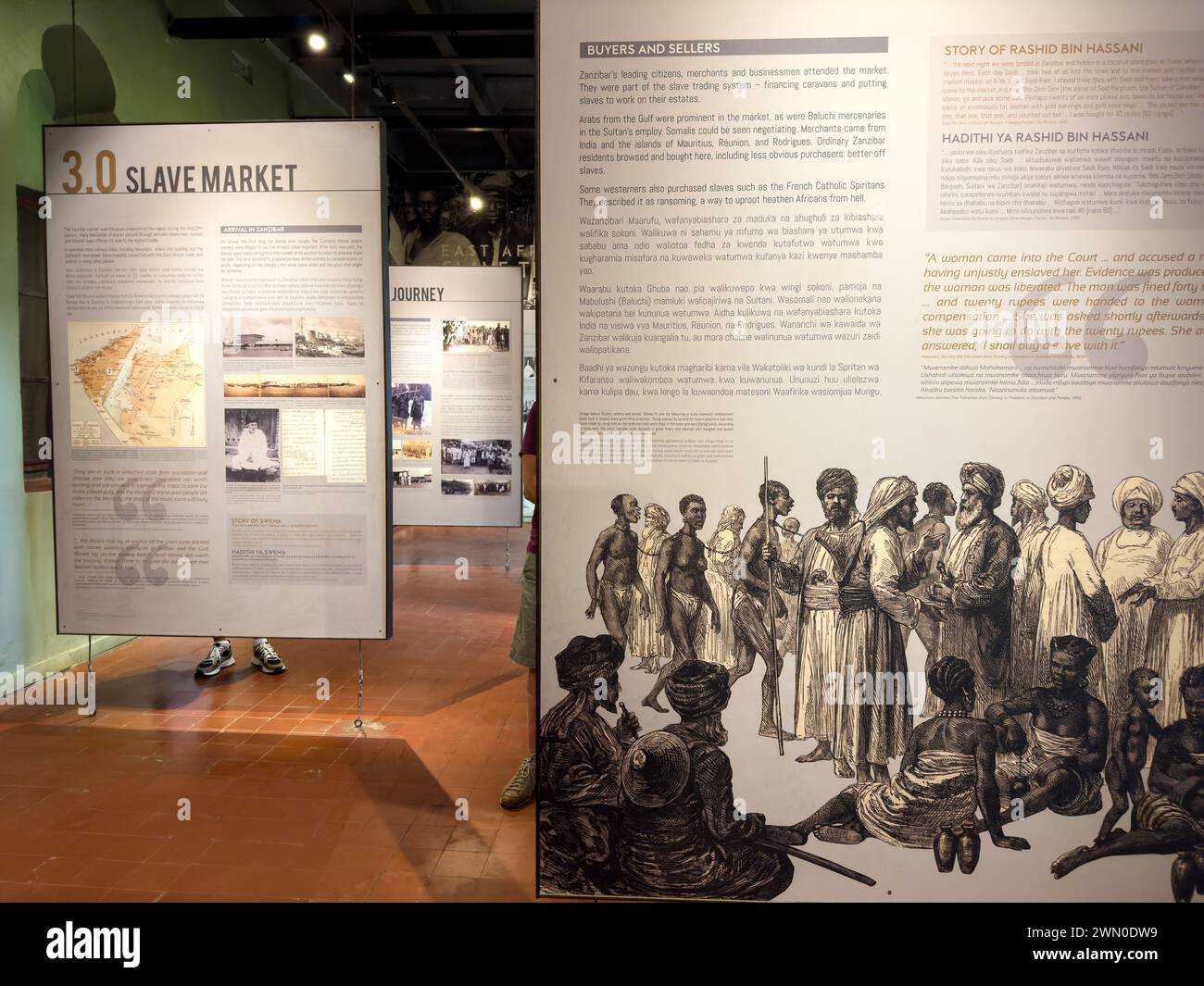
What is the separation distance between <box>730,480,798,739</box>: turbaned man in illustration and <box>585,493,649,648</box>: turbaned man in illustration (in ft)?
0.97

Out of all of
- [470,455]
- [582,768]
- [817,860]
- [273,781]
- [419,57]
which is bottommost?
[273,781]

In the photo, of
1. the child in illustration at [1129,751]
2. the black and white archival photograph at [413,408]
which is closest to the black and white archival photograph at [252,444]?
the child in illustration at [1129,751]

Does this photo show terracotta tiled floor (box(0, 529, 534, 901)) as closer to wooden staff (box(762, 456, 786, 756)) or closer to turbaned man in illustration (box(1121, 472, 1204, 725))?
wooden staff (box(762, 456, 786, 756))

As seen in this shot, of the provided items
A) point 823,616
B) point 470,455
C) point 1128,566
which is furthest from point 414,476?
point 1128,566

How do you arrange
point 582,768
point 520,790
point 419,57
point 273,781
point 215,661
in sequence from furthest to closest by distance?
point 419,57 → point 215,661 → point 273,781 → point 520,790 → point 582,768

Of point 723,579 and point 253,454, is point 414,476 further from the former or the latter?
point 723,579

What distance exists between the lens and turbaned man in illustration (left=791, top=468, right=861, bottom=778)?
2.31m

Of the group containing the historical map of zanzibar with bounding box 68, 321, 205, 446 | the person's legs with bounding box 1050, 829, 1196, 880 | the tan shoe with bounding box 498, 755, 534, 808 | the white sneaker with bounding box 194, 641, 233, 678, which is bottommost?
the tan shoe with bounding box 498, 755, 534, 808

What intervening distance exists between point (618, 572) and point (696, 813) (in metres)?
0.75

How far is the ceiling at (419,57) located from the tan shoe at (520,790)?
11.8ft

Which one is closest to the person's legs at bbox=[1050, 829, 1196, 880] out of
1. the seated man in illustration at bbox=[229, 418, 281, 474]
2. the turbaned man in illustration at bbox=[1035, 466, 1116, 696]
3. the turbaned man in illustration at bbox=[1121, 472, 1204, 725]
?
the turbaned man in illustration at bbox=[1121, 472, 1204, 725]

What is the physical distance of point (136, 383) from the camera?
12.3ft

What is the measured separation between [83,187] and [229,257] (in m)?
0.74

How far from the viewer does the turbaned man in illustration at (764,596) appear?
7.62 feet
